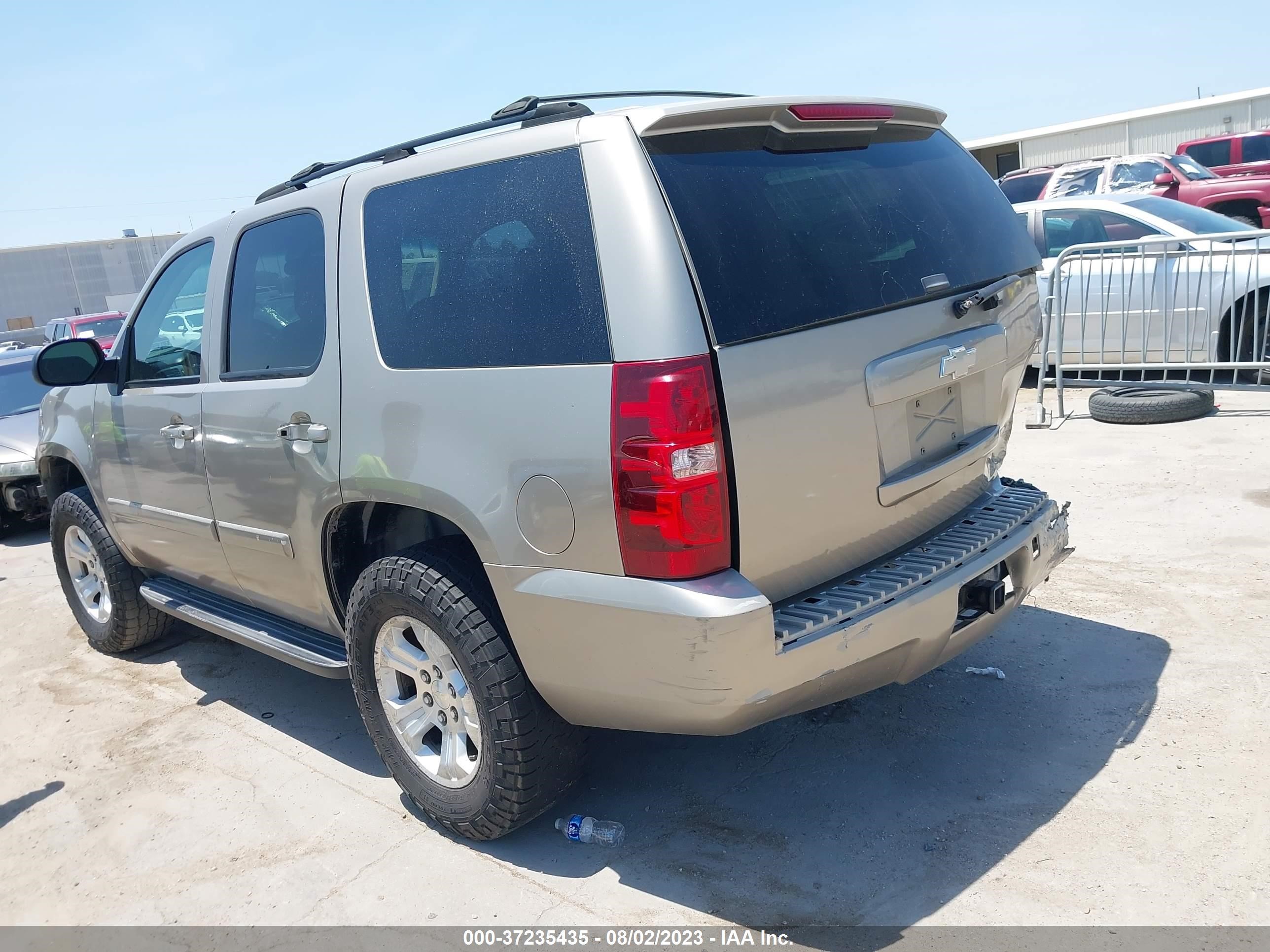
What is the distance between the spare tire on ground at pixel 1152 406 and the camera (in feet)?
24.5

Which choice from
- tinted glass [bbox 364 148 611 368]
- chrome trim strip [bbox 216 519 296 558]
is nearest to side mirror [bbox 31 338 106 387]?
chrome trim strip [bbox 216 519 296 558]

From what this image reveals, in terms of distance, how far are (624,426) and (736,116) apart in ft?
3.05

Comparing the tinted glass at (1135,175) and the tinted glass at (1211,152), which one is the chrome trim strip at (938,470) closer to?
the tinted glass at (1135,175)

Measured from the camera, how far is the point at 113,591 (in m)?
5.07

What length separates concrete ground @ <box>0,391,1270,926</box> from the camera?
2824 mm

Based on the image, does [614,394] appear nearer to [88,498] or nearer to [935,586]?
[935,586]

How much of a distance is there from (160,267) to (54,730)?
2.13 metres

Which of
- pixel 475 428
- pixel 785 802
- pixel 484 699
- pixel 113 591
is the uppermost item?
pixel 475 428

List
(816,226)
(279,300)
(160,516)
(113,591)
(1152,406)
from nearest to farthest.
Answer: (816,226)
(279,300)
(160,516)
(113,591)
(1152,406)

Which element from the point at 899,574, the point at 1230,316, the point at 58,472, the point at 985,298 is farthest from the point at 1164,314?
the point at 58,472

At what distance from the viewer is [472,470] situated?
111 inches

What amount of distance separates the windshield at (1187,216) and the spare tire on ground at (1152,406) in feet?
6.19

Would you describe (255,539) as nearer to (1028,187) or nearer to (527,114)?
(527,114)

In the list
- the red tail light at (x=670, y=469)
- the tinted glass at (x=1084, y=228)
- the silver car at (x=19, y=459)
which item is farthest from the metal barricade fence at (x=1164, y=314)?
the silver car at (x=19, y=459)
